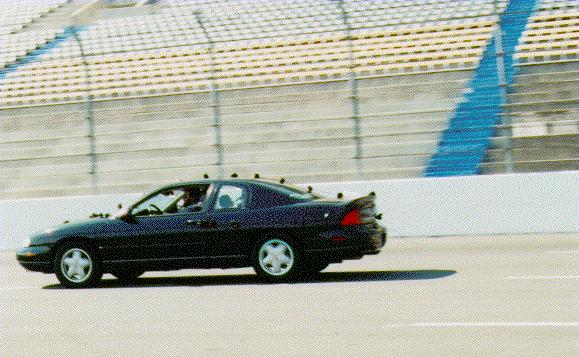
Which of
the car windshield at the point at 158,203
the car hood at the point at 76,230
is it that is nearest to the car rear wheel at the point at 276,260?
the car windshield at the point at 158,203

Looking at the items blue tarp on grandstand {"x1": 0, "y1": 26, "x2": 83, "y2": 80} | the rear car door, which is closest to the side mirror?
the rear car door

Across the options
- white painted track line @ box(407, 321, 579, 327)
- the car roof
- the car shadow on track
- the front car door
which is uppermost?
the car roof

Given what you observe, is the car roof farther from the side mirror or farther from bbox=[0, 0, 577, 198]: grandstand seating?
bbox=[0, 0, 577, 198]: grandstand seating

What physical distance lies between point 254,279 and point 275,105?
6.66 m

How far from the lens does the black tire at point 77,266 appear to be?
11.1 m

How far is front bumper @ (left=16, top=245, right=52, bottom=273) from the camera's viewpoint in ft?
37.1

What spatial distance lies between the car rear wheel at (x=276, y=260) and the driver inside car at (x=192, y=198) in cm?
97

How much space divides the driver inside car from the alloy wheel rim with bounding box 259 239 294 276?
99 centimetres

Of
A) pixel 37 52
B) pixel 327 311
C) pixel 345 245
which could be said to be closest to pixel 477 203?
pixel 345 245

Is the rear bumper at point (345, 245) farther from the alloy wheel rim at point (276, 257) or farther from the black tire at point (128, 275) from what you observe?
the black tire at point (128, 275)

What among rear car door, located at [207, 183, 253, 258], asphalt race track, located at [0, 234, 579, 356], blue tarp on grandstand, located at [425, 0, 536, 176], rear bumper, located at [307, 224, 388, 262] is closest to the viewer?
asphalt race track, located at [0, 234, 579, 356]

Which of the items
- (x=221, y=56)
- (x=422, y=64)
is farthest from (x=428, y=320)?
(x=221, y=56)

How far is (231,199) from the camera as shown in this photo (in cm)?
1090

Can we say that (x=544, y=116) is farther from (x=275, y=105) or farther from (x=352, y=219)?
(x=352, y=219)
